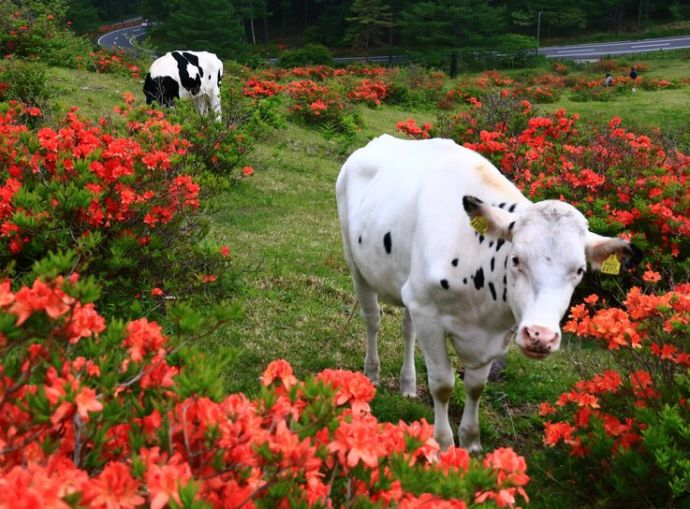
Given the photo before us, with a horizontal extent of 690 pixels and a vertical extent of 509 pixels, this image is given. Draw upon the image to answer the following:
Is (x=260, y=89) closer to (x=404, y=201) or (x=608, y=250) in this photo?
(x=404, y=201)

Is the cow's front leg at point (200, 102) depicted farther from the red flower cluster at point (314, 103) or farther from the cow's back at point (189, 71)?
the red flower cluster at point (314, 103)

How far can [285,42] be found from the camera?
58.2m

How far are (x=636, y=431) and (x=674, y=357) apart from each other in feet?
1.62

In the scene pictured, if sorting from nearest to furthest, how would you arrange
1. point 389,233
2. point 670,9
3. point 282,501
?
point 282,501
point 389,233
point 670,9

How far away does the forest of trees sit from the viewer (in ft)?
130

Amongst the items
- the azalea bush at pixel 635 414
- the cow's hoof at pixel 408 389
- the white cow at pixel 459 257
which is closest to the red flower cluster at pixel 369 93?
the white cow at pixel 459 257

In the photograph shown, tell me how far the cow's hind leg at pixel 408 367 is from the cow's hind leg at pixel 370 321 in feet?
0.89

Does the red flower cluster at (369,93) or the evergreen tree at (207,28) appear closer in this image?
the red flower cluster at (369,93)

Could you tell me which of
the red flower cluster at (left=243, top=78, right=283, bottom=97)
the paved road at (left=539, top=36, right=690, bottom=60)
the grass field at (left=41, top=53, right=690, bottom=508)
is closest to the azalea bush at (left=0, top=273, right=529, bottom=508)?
the grass field at (left=41, top=53, right=690, bottom=508)

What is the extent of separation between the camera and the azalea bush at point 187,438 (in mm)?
Result: 1736

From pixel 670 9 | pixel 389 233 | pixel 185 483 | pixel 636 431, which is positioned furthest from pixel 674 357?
pixel 670 9

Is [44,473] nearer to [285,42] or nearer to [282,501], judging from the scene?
[282,501]

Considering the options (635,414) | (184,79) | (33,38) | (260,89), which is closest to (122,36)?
(33,38)

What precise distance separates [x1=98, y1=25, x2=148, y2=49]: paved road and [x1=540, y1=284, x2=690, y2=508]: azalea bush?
53246 millimetres
